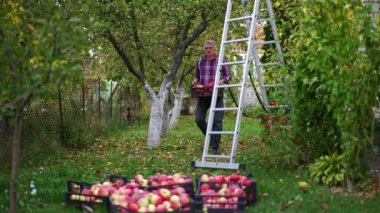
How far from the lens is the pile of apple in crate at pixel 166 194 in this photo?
5.17 meters

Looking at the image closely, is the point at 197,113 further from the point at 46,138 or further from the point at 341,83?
the point at 341,83

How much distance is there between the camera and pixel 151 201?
5160mm

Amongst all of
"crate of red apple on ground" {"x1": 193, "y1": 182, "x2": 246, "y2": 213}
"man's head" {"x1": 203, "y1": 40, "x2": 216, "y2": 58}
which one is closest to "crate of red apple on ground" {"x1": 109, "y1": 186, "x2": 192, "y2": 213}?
"crate of red apple on ground" {"x1": 193, "y1": 182, "x2": 246, "y2": 213}

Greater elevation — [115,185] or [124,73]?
[124,73]

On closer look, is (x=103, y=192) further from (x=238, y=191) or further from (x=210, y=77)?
(x=210, y=77)

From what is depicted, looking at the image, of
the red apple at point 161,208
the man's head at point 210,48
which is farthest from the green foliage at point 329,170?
the man's head at point 210,48

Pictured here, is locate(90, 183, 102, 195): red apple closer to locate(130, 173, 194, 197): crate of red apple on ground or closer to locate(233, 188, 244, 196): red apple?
locate(130, 173, 194, 197): crate of red apple on ground

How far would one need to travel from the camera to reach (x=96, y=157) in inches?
413

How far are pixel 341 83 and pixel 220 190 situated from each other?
5.63ft

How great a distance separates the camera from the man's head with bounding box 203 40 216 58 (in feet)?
31.0

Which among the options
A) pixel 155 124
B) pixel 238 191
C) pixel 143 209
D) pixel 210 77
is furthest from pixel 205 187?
pixel 155 124

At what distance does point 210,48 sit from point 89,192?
164 inches

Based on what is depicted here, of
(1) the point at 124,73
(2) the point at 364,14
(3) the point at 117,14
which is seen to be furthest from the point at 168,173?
(1) the point at 124,73

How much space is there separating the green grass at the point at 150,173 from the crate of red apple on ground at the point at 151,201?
0.52 meters
